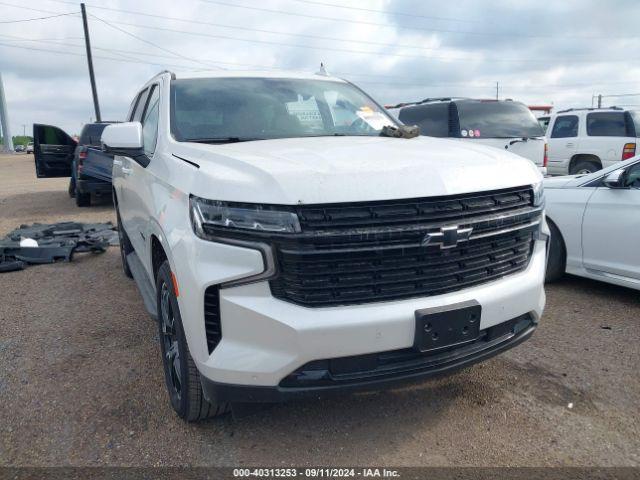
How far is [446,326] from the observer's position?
8.04 ft

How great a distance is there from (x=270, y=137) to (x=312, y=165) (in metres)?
1.07

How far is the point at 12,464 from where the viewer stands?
2639 millimetres

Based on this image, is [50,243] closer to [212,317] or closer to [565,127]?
[212,317]

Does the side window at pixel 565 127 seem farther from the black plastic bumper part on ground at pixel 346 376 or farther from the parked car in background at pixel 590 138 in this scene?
the black plastic bumper part on ground at pixel 346 376

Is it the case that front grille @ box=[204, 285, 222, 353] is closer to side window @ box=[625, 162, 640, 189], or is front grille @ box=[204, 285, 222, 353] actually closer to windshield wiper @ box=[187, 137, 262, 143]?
windshield wiper @ box=[187, 137, 262, 143]

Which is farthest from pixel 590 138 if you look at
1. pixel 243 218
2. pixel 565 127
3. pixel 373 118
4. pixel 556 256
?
pixel 243 218

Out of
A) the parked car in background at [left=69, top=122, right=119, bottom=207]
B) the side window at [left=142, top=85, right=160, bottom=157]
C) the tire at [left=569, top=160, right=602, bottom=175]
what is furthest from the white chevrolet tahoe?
the tire at [left=569, top=160, right=602, bottom=175]

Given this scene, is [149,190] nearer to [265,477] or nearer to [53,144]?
[265,477]

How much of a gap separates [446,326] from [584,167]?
11.2 metres

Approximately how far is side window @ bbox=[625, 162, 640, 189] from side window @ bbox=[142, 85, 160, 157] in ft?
12.4

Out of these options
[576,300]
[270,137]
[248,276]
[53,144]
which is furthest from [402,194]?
[53,144]

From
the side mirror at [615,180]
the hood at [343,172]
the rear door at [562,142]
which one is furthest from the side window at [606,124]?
the hood at [343,172]

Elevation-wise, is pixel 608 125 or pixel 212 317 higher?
pixel 608 125

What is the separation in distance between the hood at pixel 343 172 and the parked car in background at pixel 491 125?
672cm
